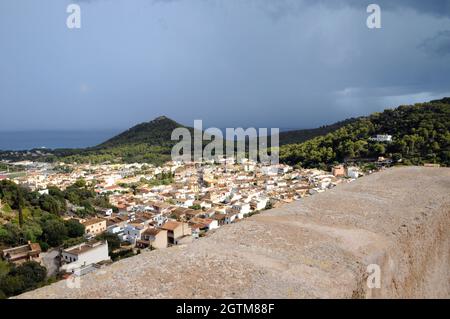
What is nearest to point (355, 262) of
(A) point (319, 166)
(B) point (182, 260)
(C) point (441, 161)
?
(B) point (182, 260)

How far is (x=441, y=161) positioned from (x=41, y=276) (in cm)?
2538

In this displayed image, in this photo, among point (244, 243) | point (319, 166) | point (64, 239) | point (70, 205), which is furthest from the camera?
point (319, 166)

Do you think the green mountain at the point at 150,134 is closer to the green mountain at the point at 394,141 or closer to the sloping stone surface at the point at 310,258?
the green mountain at the point at 394,141

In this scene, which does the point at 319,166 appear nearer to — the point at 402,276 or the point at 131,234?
the point at 131,234

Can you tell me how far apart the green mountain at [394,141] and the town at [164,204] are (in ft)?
10.4

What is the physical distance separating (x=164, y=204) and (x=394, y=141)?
864 inches

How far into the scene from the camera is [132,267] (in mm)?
1726

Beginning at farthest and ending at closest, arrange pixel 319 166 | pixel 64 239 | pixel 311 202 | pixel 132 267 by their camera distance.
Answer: pixel 319 166, pixel 64 239, pixel 311 202, pixel 132 267

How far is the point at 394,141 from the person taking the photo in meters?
32.4

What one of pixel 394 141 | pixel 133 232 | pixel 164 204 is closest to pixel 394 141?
pixel 394 141

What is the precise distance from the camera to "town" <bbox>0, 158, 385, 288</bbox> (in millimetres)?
18125

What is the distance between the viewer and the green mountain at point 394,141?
28.2 m

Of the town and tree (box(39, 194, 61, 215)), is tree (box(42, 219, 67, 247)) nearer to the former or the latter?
the town

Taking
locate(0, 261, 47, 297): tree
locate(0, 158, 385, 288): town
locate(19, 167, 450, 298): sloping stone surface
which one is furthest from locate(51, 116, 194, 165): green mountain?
locate(19, 167, 450, 298): sloping stone surface
